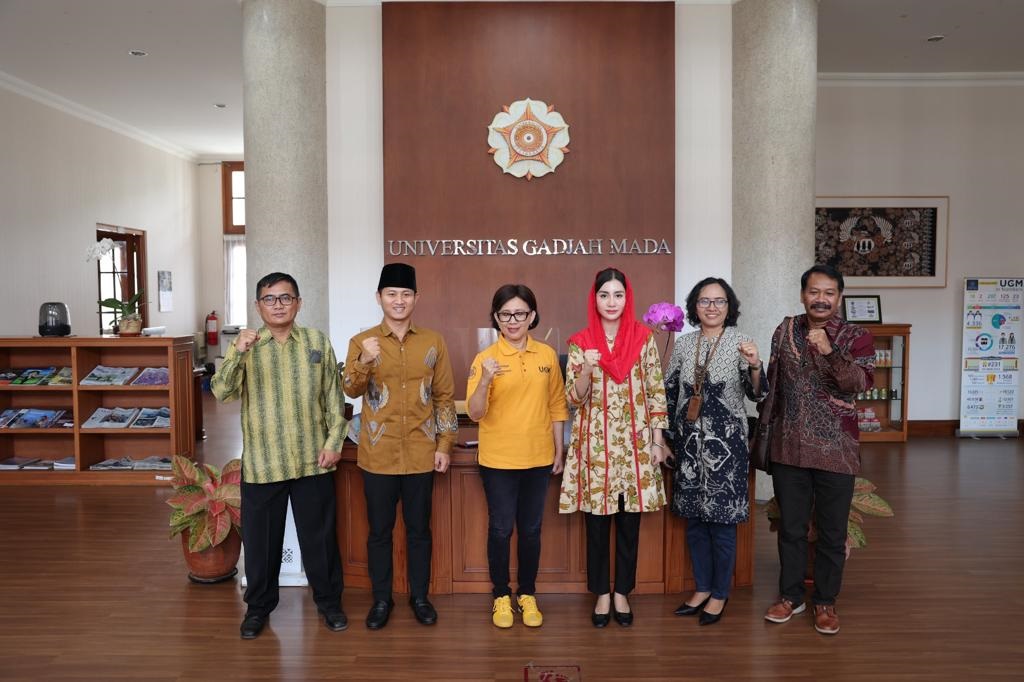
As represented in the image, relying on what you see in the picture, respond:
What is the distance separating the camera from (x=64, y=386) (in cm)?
614

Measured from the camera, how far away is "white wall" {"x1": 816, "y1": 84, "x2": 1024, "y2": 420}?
7566mm

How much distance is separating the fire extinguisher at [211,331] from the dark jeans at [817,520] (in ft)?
36.7

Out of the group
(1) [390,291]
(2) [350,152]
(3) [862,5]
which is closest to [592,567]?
(1) [390,291]

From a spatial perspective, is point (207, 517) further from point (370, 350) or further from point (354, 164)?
point (354, 164)

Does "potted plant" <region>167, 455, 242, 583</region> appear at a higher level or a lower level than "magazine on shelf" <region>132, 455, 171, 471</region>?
higher

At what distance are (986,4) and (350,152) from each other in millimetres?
5101

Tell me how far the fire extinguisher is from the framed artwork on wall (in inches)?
380

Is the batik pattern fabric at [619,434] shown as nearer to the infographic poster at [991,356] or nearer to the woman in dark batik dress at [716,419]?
the woman in dark batik dress at [716,419]

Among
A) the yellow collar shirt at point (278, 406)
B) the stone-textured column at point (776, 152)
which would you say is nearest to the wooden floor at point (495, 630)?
the yellow collar shirt at point (278, 406)

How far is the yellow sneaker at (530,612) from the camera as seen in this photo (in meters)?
3.26

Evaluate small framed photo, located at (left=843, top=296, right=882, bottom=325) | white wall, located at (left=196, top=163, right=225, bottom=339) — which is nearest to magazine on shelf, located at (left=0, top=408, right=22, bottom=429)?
white wall, located at (left=196, top=163, right=225, bottom=339)

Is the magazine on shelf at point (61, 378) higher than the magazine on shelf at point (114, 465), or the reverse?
the magazine on shelf at point (61, 378)

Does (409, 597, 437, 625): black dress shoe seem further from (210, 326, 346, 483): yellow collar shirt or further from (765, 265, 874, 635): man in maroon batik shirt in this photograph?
(765, 265, 874, 635): man in maroon batik shirt

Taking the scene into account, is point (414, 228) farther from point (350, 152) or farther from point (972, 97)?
point (972, 97)
